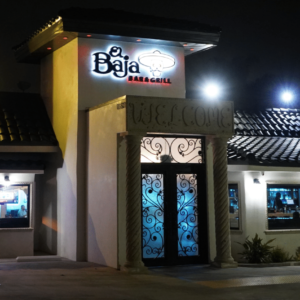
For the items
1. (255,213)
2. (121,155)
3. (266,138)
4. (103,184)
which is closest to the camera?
(121,155)

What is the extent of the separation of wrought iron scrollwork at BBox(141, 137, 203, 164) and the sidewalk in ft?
9.16

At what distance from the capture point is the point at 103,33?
15.8 meters

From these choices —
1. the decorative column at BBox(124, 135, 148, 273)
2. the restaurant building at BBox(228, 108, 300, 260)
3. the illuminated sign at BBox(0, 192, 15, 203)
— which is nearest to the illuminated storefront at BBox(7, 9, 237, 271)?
the decorative column at BBox(124, 135, 148, 273)

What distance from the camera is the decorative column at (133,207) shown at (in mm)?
13359

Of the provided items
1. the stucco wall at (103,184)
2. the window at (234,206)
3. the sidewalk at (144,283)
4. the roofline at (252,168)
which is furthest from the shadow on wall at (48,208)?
the window at (234,206)

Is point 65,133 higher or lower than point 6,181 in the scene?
higher

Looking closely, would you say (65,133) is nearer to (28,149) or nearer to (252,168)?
(28,149)

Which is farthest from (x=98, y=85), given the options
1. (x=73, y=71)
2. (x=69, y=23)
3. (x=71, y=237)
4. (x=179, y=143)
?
(x=71, y=237)

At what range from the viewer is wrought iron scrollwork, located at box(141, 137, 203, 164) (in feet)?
48.4

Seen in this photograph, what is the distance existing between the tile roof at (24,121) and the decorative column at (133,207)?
470 cm

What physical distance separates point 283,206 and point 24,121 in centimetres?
871

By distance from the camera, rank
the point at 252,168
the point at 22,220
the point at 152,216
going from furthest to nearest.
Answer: the point at 252,168, the point at 22,220, the point at 152,216

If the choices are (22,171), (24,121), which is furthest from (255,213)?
(24,121)

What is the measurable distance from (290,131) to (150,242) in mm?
9396
